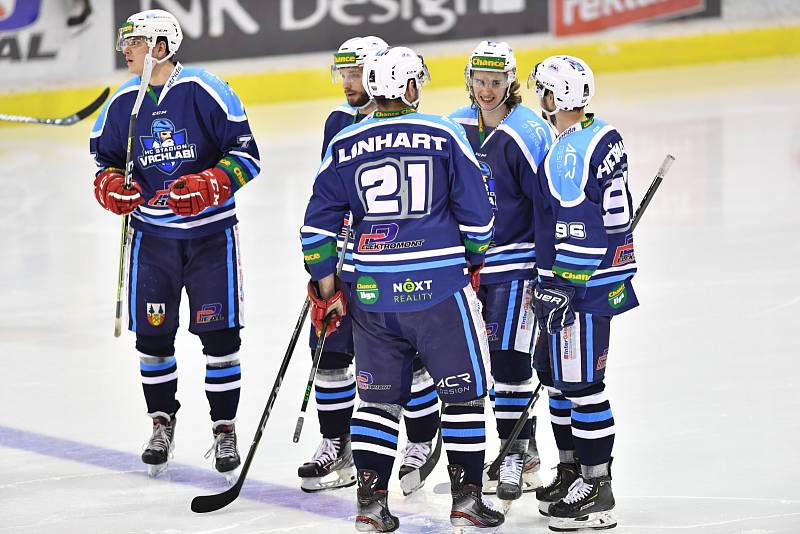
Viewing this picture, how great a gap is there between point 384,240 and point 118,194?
1.05 m

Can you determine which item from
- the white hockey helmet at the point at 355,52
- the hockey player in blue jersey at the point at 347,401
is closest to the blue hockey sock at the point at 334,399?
the hockey player in blue jersey at the point at 347,401

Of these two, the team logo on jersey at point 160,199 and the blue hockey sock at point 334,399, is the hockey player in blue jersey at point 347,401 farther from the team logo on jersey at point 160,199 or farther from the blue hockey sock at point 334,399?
the team logo on jersey at point 160,199

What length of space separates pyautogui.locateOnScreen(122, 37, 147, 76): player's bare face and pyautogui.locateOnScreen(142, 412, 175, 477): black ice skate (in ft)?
3.66

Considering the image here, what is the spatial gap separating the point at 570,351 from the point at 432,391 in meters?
0.65

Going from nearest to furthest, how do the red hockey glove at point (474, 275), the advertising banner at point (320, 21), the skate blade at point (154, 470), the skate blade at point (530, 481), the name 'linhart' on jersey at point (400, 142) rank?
the name 'linhart' on jersey at point (400, 142) → the red hockey glove at point (474, 275) → the skate blade at point (530, 481) → the skate blade at point (154, 470) → the advertising banner at point (320, 21)

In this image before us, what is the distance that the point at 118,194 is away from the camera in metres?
4.53

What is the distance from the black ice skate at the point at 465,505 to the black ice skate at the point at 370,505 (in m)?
0.19

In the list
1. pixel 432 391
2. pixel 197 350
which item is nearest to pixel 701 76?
pixel 197 350

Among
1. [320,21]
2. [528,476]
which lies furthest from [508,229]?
[320,21]

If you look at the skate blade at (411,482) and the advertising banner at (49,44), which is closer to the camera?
the skate blade at (411,482)

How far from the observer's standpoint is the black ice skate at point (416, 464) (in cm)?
442

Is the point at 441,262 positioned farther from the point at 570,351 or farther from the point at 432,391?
the point at 432,391

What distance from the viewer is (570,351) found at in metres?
4.02

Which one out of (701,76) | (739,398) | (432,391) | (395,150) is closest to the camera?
(395,150)
